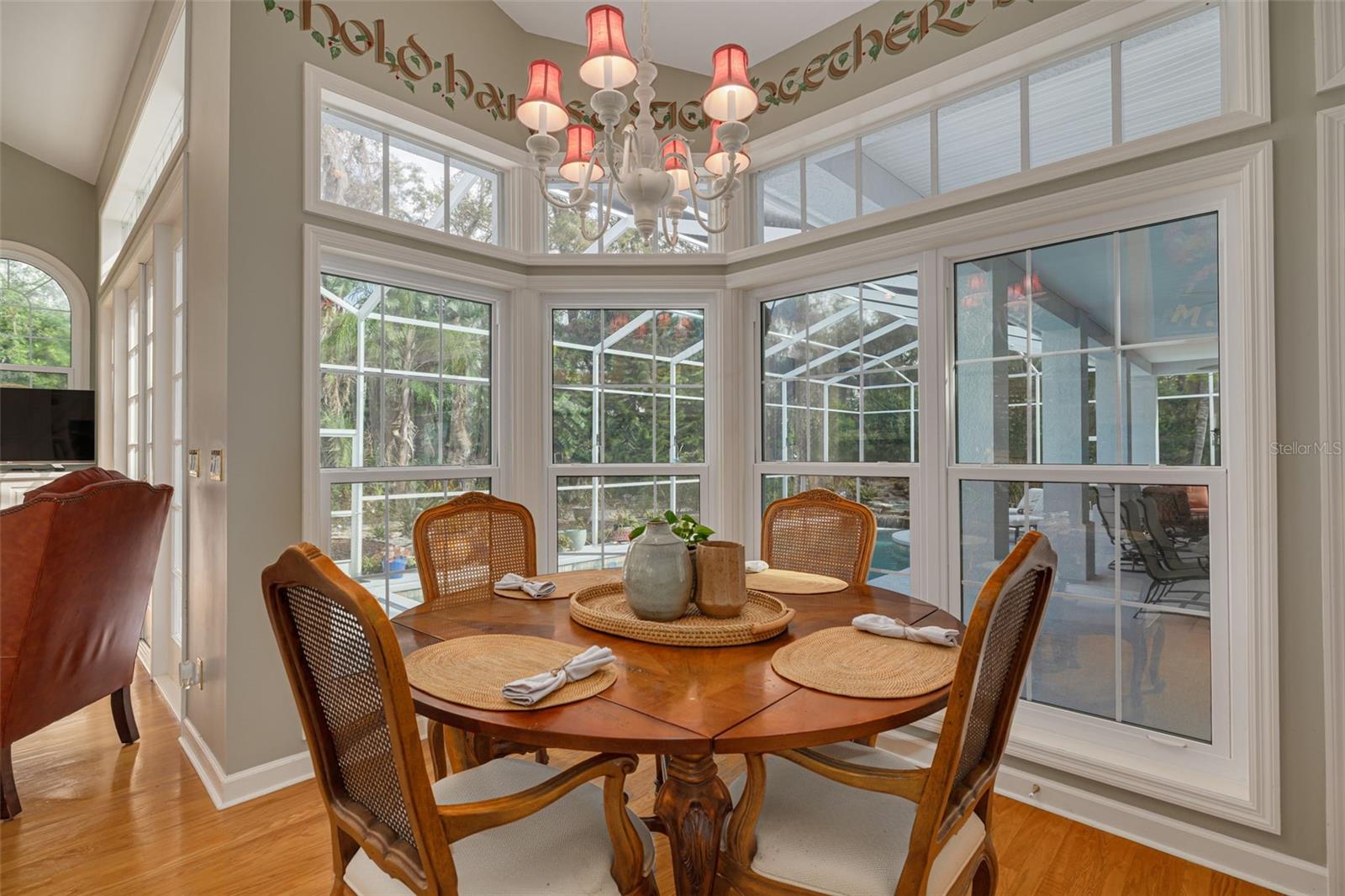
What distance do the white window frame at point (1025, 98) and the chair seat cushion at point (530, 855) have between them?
2.38 meters

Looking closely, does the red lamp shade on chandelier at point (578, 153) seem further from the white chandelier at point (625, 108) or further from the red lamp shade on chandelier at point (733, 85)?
the red lamp shade on chandelier at point (733, 85)

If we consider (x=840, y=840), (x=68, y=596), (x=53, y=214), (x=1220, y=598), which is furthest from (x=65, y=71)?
(x=1220, y=598)

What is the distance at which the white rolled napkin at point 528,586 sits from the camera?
1870mm

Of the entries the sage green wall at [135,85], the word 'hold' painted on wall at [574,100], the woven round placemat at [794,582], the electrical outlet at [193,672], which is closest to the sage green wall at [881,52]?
the word 'hold' painted on wall at [574,100]

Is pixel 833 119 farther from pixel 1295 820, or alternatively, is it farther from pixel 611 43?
pixel 1295 820

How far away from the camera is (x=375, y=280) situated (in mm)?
2730

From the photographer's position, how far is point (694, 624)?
147cm

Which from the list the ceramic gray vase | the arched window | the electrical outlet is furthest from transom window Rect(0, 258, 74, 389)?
the ceramic gray vase

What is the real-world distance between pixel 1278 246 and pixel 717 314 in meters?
2.09

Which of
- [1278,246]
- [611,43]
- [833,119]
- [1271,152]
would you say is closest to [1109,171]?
[1271,152]

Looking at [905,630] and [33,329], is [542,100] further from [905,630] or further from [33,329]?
[33,329]

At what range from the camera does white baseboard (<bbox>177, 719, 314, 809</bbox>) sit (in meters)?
2.22

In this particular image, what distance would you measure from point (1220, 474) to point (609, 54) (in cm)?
214

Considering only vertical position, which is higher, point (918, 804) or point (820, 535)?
point (820, 535)
